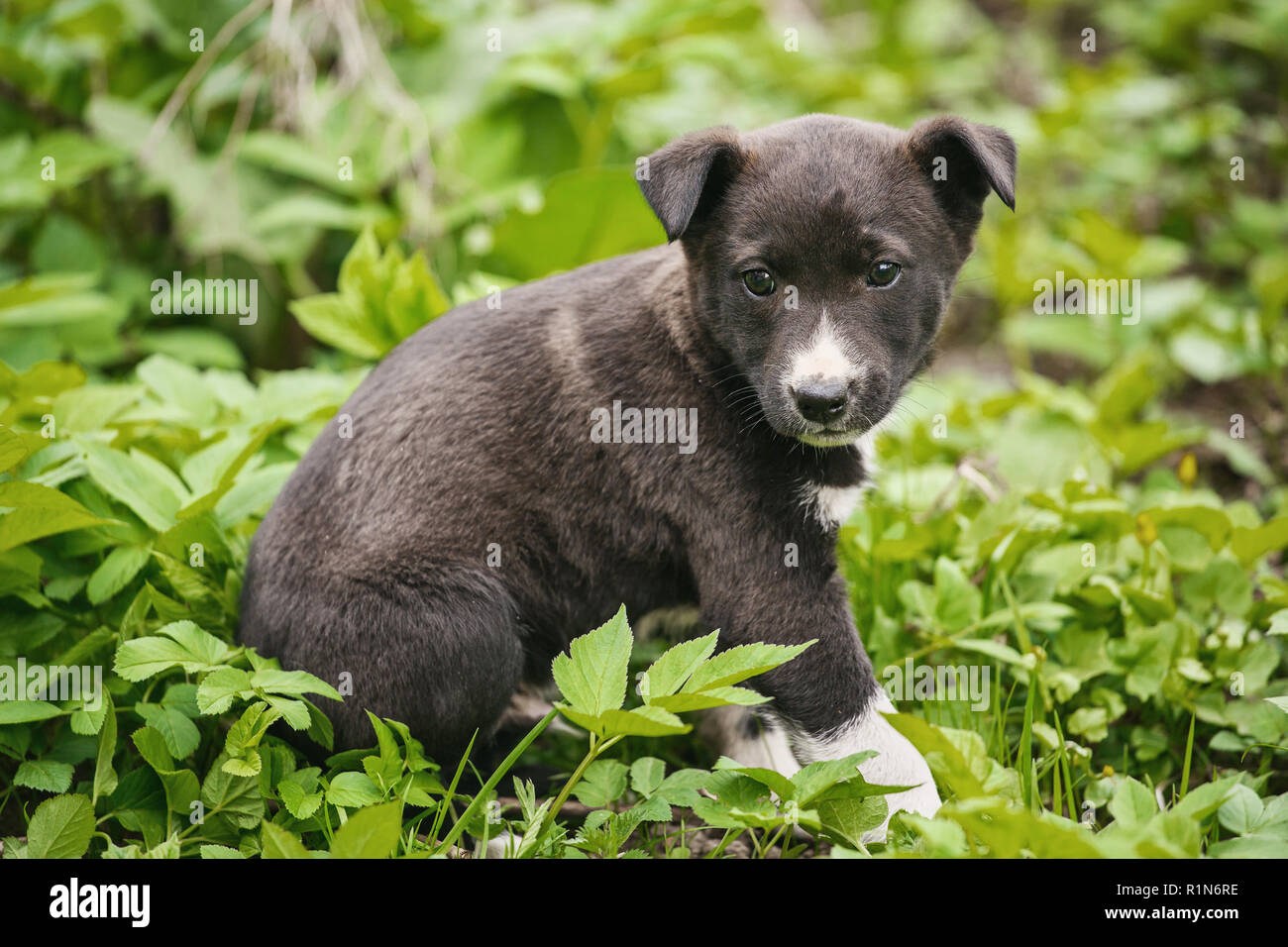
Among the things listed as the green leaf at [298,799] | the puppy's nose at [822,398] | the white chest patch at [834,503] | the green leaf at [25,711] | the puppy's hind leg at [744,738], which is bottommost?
the puppy's hind leg at [744,738]

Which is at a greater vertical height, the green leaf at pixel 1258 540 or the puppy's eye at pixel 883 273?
the puppy's eye at pixel 883 273

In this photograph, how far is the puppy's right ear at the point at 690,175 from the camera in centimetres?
327

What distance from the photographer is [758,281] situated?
3.40 m

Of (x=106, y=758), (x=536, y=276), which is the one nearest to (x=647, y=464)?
(x=106, y=758)

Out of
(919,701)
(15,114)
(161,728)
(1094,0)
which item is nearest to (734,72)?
(1094,0)

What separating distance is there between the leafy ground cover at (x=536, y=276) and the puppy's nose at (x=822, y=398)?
2.26ft

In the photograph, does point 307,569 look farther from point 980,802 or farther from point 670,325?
point 980,802

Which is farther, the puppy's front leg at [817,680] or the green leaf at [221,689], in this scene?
the puppy's front leg at [817,680]

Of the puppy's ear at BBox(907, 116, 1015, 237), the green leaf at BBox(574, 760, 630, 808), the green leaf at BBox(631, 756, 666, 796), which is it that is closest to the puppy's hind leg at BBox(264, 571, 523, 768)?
the green leaf at BBox(574, 760, 630, 808)

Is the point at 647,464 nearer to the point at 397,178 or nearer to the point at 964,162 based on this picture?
the point at 964,162

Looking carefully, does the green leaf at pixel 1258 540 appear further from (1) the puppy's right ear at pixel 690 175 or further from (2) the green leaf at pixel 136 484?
→ (2) the green leaf at pixel 136 484

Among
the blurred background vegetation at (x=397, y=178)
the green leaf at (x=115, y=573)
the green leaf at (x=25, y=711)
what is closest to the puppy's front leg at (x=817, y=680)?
the green leaf at (x=115, y=573)

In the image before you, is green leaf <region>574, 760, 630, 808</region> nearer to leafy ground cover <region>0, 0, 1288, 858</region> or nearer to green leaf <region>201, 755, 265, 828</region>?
leafy ground cover <region>0, 0, 1288, 858</region>
